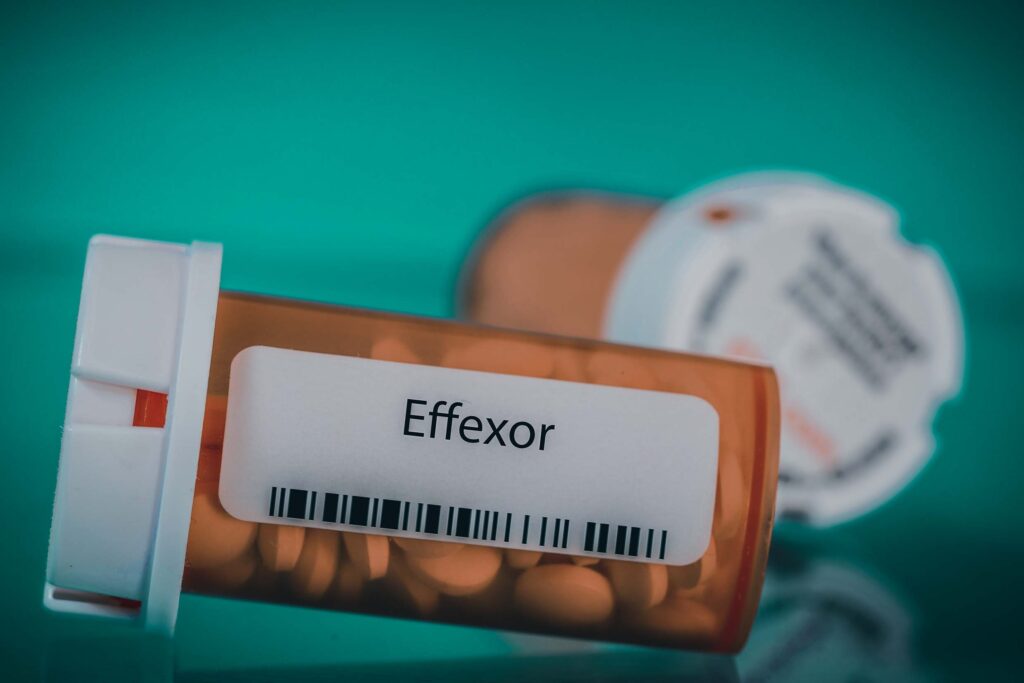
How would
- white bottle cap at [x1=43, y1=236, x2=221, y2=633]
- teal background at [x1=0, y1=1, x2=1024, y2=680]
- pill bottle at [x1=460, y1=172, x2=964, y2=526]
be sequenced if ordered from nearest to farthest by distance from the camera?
white bottle cap at [x1=43, y1=236, x2=221, y2=633] < pill bottle at [x1=460, y1=172, x2=964, y2=526] < teal background at [x1=0, y1=1, x2=1024, y2=680]

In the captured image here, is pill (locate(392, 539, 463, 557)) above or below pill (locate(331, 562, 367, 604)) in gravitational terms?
above

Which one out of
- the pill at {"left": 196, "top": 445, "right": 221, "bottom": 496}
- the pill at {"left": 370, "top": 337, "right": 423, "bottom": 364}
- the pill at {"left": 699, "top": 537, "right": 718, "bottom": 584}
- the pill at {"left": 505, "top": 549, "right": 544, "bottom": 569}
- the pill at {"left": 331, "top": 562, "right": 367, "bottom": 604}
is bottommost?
the pill at {"left": 331, "top": 562, "right": 367, "bottom": 604}

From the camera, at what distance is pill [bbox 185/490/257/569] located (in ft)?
1.38

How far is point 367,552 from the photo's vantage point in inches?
17.2

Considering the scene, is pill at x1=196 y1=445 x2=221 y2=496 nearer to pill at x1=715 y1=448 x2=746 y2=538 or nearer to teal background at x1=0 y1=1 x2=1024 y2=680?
pill at x1=715 y1=448 x2=746 y2=538

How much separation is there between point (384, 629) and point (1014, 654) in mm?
377

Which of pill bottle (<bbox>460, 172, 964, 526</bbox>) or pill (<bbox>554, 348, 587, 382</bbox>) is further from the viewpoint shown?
pill bottle (<bbox>460, 172, 964, 526</bbox>)

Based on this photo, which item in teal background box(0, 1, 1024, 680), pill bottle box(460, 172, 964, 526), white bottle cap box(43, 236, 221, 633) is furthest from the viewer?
teal background box(0, 1, 1024, 680)

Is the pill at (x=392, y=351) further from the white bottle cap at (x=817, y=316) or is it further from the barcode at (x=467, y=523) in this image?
the white bottle cap at (x=817, y=316)

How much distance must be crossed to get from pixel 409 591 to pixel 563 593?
0.24 feet

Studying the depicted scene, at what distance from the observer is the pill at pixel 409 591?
44 centimetres

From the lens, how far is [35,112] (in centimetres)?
91

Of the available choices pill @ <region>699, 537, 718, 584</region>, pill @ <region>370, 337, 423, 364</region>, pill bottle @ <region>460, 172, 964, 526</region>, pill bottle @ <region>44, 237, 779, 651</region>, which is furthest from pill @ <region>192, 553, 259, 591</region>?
pill bottle @ <region>460, 172, 964, 526</region>

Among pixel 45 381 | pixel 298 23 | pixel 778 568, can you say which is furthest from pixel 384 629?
pixel 298 23
